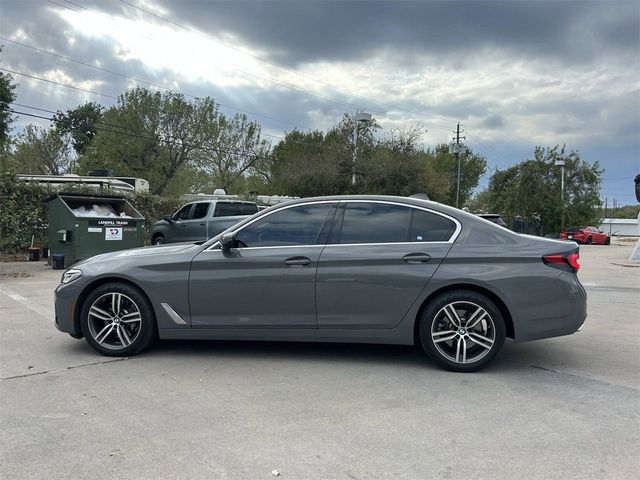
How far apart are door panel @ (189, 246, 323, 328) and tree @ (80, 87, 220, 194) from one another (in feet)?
107

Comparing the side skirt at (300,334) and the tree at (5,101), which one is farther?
the tree at (5,101)

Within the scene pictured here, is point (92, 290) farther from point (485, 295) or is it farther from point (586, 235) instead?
point (586, 235)

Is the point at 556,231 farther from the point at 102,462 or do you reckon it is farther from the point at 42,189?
the point at 102,462

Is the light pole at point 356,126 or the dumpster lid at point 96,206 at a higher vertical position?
the light pole at point 356,126

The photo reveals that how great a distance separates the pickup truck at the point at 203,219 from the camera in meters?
14.3

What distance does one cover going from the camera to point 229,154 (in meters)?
40.8

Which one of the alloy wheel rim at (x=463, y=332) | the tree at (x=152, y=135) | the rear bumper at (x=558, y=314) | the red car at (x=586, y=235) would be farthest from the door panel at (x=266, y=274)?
the red car at (x=586, y=235)

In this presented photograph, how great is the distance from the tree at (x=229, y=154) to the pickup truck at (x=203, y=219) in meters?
23.2

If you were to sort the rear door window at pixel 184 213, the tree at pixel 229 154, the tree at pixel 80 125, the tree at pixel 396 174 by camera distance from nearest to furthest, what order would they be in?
1. the rear door window at pixel 184 213
2. the tree at pixel 396 174
3. the tree at pixel 229 154
4. the tree at pixel 80 125

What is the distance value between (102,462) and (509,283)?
11.4ft

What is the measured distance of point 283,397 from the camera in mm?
4059

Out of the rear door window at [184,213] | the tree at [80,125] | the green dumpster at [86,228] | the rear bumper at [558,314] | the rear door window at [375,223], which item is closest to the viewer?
the rear bumper at [558,314]

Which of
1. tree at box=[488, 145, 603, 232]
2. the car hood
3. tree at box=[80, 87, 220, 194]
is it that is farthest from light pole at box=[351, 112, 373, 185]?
the car hood

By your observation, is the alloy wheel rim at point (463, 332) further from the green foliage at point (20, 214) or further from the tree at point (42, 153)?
the tree at point (42, 153)
